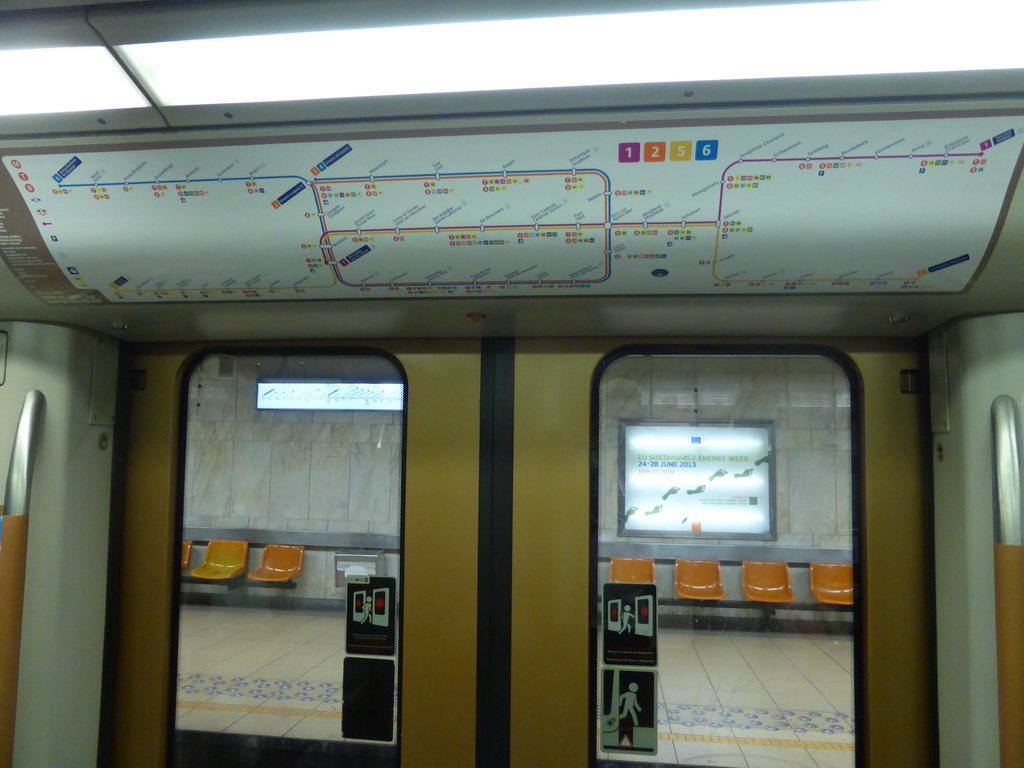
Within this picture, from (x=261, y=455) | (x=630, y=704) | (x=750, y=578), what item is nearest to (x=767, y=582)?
(x=750, y=578)

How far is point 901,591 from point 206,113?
8.63ft

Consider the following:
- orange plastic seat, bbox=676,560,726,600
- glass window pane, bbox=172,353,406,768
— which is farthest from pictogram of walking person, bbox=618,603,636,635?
glass window pane, bbox=172,353,406,768

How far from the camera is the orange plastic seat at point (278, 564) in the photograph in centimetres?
284

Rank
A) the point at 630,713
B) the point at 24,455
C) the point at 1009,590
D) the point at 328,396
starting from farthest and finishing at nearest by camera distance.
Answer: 1. the point at 328,396
2. the point at 630,713
3. the point at 24,455
4. the point at 1009,590

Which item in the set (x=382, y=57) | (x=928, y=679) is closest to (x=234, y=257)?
(x=382, y=57)

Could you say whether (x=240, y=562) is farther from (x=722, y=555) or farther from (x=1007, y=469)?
(x=1007, y=469)

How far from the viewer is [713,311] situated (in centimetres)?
217

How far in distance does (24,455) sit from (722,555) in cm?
253

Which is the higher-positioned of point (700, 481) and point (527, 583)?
point (700, 481)

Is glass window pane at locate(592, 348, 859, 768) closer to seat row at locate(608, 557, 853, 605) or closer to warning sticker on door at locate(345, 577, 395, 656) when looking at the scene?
seat row at locate(608, 557, 853, 605)

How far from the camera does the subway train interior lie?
1464 mm

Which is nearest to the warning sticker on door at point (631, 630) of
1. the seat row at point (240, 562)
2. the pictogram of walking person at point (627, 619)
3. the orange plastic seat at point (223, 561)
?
the pictogram of walking person at point (627, 619)

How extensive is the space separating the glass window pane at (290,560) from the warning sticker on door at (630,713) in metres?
0.82

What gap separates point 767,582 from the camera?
2.59 metres
